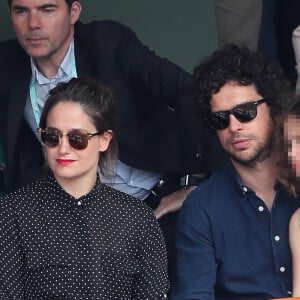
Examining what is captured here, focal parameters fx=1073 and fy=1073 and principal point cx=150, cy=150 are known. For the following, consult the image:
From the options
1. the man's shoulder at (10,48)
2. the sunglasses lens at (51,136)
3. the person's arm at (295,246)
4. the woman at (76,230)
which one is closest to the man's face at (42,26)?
the man's shoulder at (10,48)

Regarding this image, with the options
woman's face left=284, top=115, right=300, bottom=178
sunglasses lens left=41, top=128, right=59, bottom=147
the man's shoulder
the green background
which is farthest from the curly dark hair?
the green background

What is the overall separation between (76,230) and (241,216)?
54cm

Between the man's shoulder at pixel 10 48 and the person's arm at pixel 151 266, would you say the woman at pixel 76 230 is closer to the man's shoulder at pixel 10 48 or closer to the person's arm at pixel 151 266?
the person's arm at pixel 151 266

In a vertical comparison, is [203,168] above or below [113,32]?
below

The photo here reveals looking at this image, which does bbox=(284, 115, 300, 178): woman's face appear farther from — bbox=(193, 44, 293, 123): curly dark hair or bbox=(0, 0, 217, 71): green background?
bbox=(0, 0, 217, 71): green background

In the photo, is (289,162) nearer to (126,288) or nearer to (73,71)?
(126,288)

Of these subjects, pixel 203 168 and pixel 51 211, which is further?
pixel 203 168

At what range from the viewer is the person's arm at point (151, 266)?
10.9ft

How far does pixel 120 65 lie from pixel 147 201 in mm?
521

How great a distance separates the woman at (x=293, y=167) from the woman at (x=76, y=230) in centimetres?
41

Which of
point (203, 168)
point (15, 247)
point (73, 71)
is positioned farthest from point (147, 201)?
point (15, 247)

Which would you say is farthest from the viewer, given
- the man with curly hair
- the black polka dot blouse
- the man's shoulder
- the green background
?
the green background

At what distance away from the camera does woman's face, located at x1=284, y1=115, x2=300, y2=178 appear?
3.24 meters

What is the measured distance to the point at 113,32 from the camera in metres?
3.93
